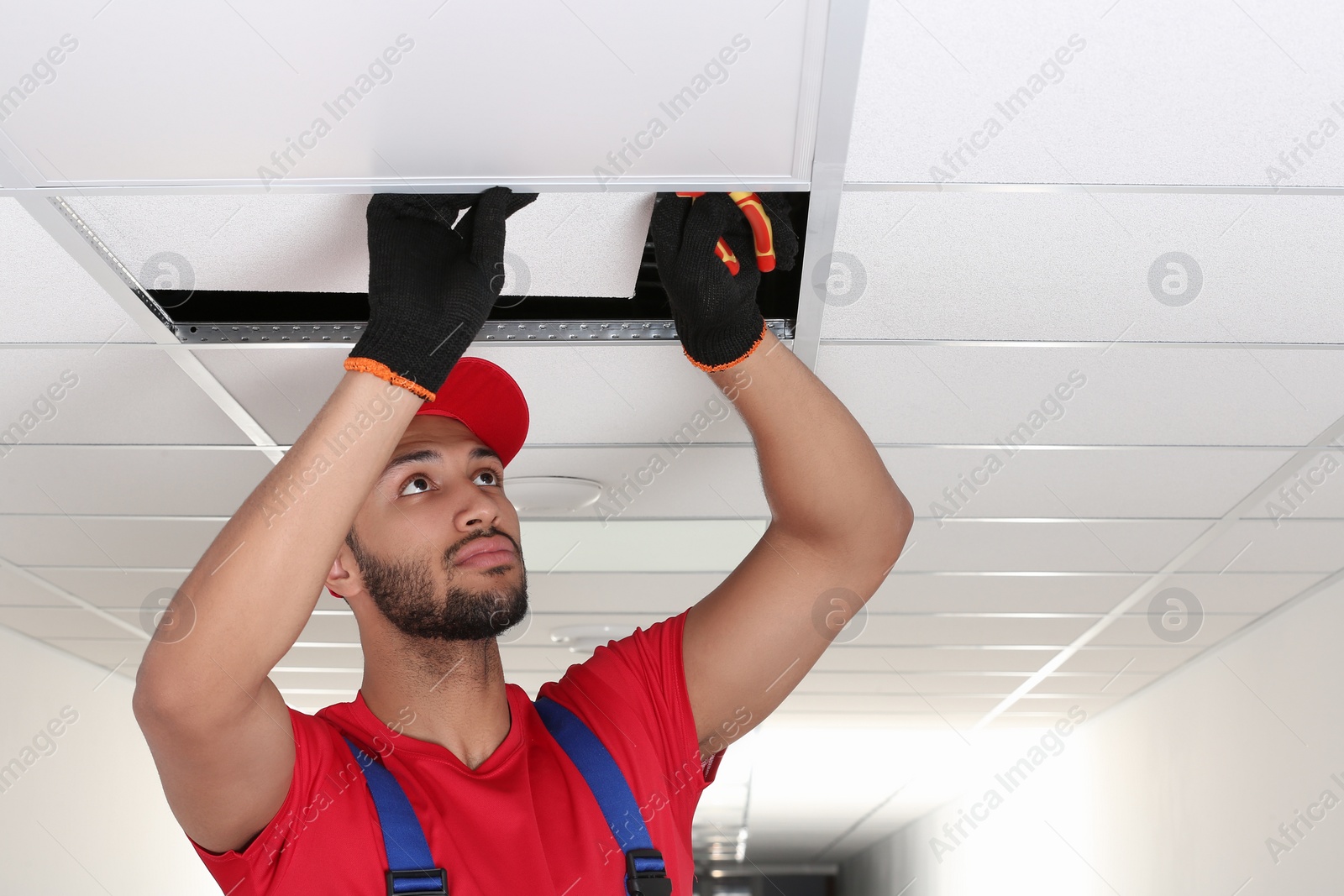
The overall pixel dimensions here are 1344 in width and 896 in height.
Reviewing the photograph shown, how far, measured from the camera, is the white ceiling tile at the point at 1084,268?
157 cm

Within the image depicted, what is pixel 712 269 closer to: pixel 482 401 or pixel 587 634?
pixel 482 401

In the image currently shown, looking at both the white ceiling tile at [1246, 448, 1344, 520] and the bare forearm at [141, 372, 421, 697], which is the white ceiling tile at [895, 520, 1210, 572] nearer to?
the white ceiling tile at [1246, 448, 1344, 520]

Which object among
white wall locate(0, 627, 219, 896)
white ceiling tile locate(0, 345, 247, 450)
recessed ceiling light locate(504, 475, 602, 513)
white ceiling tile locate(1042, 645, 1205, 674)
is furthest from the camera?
white ceiling tile locate(1042, 645, 1205, 674)

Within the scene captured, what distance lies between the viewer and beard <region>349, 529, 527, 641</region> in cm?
162

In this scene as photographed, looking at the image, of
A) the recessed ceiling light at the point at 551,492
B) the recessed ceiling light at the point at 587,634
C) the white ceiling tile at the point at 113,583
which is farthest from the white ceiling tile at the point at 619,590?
the white ceiling tile at the point at 113,583

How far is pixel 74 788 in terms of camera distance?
4.31 m

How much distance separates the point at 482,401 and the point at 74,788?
11.9 feet

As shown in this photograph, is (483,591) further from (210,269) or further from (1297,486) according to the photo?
(1297,486)

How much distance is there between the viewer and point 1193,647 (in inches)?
169

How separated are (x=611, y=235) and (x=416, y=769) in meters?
0.89

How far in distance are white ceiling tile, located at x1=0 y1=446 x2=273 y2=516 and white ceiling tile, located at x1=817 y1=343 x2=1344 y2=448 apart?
4.81 ft

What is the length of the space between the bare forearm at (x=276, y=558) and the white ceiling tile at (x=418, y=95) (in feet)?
1.17

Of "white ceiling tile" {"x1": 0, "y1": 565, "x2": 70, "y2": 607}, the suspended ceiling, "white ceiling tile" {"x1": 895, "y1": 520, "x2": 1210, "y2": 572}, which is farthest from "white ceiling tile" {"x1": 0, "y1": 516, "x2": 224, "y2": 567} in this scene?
"white ceiling tile" {"x1": 895, "y1": 520, "x2": 1210, "y2": 572}

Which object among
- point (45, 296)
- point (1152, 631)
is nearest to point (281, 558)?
point (45, 296)
